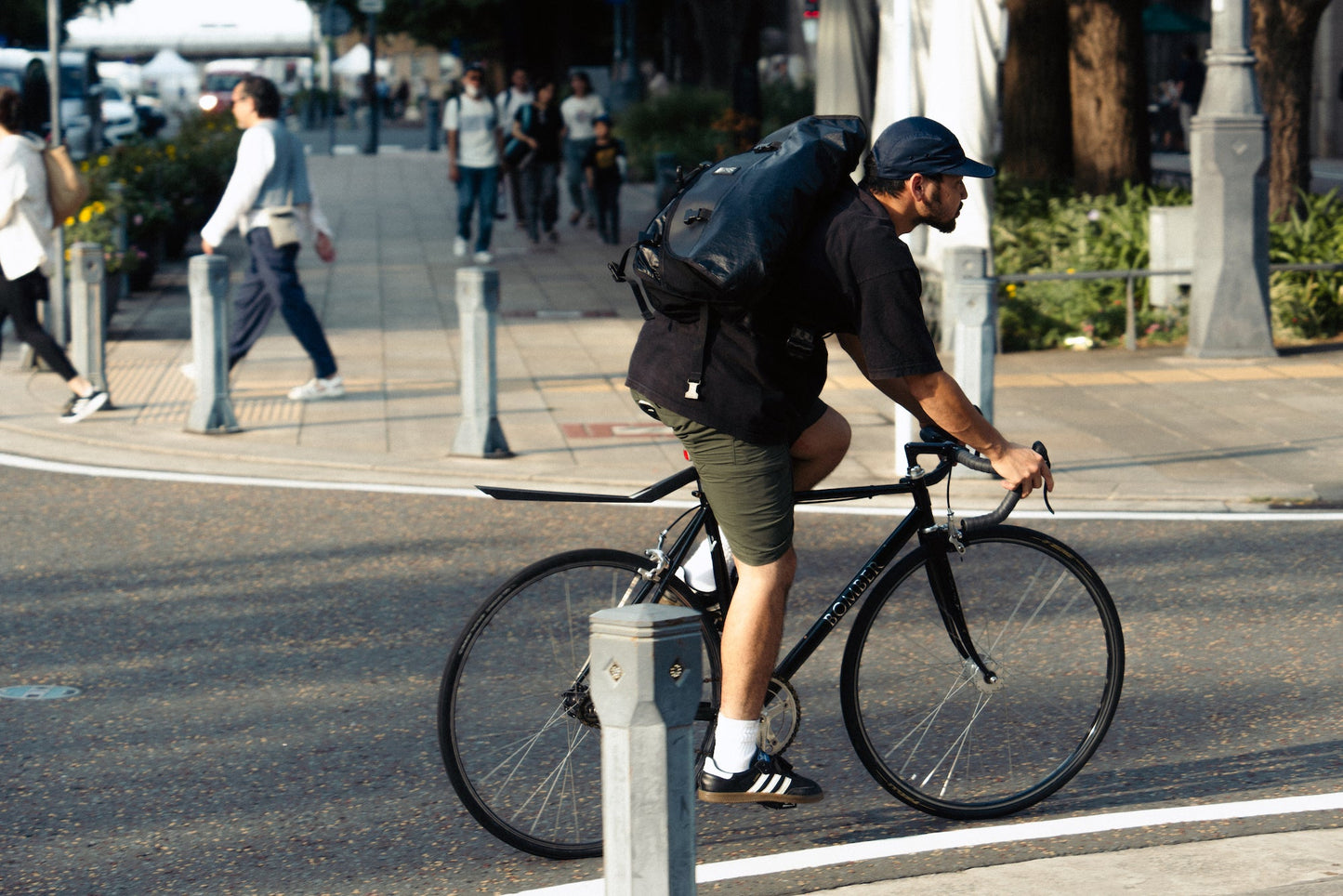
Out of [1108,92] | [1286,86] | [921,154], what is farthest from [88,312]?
[1286,86]

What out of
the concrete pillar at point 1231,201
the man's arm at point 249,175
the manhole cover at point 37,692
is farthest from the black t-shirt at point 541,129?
the manhole cover at point 37,692

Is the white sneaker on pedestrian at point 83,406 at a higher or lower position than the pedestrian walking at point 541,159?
lower

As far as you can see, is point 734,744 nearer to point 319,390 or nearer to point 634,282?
point 634,282

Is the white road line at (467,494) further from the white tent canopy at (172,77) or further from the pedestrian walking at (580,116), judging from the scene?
the white tent canopy at (172,77)

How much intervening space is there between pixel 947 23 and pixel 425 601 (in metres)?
7.58

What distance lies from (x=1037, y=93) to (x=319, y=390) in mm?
8720

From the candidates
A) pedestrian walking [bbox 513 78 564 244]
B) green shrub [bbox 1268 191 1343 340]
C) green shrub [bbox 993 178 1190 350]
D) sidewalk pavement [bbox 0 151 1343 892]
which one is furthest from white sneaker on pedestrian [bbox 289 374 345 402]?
pedestrian walking [bbox 513 78 564 244]

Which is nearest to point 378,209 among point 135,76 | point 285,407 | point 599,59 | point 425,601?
point 285,407

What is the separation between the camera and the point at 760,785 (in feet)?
13.7

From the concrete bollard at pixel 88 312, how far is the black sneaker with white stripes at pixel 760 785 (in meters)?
7.24

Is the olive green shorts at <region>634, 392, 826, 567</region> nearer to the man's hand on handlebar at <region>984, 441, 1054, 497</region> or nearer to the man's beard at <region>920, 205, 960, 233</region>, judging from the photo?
the man's hand on handlebar at <region>984, 441, 1054, 497</region>

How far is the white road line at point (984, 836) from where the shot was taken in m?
4.12

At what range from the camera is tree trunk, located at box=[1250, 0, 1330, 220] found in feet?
46.9

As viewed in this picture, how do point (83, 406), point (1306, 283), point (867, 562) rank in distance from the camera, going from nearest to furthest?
point (867, 562), point (83, 406), point (1306, 283)
